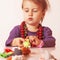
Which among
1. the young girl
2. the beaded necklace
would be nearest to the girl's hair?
the young girl

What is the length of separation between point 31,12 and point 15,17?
0.30 ft

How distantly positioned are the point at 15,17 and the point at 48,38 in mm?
205

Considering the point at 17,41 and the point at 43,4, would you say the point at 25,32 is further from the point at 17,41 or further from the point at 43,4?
the point at 43,4

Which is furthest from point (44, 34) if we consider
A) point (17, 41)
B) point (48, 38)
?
point (17, 41)

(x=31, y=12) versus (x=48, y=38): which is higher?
(x=31, y=12)

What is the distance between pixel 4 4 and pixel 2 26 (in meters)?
0.12

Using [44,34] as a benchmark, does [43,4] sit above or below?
above

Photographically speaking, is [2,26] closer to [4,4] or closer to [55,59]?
[4,4]

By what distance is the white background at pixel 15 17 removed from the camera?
1113 mm

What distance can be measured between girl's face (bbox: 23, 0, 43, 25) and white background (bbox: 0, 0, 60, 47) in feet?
0.10

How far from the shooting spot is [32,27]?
3.60ft

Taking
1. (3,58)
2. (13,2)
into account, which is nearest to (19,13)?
(13,2)

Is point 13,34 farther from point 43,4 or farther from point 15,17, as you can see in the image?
point 43,4

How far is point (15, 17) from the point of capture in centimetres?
112
